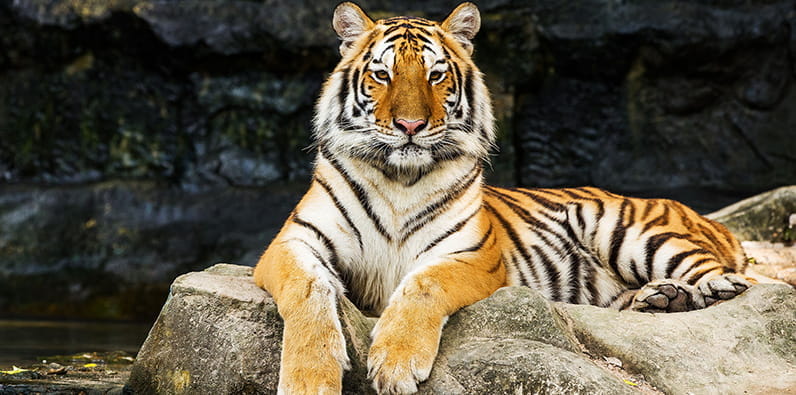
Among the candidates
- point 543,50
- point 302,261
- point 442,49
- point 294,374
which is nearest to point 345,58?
point 442,49

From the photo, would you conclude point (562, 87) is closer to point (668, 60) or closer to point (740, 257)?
point (668, 60)

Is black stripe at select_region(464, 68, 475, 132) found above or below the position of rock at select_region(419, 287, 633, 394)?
above

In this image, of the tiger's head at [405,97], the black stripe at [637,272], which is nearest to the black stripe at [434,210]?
the tiger's head at [405,97]

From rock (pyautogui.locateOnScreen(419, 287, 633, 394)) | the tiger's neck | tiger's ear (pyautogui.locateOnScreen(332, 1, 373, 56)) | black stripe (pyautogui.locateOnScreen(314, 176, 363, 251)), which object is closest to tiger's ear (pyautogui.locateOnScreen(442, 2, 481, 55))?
tiger's ear (pyautogui.locateOnScreen(332, 1, 373, 56))

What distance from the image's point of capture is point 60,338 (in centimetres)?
534

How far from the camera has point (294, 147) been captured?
306 inches

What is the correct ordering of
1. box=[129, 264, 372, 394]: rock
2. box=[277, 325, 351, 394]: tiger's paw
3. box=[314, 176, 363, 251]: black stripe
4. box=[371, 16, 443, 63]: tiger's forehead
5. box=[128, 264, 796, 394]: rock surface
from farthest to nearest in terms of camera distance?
box=[371, 16, 443, 63]: tiger's forehead → box=[314, 176, 363, 251]: black stripe → box=[129, 264, 372, 394]: rock → box=[128, 264, 796, 394]: rock surface → box=[277, 325, 351, 394]: tiger's paw

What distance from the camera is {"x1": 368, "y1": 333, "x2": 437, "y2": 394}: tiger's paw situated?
7.32 feet

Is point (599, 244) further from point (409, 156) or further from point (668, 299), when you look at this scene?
point (409, 156)

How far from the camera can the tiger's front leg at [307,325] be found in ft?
7.30

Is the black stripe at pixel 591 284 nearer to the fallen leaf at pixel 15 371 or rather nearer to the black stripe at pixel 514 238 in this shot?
the black stripe at pixel 514 238

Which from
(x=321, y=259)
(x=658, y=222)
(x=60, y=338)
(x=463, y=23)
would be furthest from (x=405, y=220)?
(x=60, y=338)

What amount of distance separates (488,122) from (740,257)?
5.03ft

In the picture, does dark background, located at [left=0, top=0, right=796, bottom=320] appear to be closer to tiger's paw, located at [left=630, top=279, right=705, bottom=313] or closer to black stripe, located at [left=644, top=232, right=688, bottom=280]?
black stripe, located at [left=644, top=232, right=688, bottom=280]
